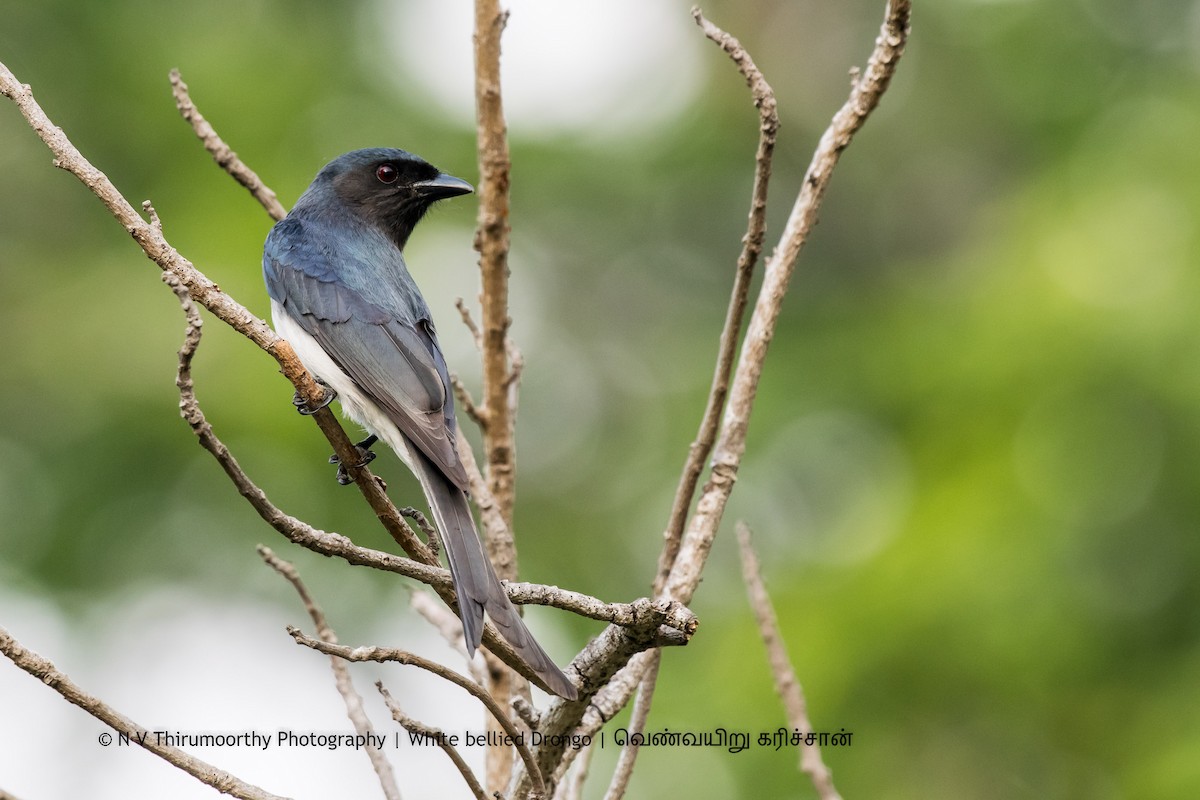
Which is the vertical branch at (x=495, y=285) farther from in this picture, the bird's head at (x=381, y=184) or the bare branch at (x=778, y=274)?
the bird's head at (x=381, y=184)

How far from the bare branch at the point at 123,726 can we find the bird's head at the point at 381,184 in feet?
11.6

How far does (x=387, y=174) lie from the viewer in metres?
5.95

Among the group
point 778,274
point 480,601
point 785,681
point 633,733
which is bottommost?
point 633,733

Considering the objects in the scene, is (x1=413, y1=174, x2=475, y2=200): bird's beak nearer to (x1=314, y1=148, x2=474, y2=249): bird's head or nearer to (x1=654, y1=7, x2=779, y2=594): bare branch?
(x1=314, y1=148, x2=474, y2=249): bird's head

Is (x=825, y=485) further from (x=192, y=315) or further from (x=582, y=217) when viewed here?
(x=192, y=315)

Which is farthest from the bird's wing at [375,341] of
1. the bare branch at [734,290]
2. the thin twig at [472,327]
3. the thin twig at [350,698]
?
the bare branch at [734,290]

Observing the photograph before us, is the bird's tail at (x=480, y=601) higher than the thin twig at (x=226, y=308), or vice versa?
the thin twig at (x=226, y=308)

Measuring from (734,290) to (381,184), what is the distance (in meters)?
3.10

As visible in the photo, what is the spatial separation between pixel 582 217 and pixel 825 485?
17.0ft

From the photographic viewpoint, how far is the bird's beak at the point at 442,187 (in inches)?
228

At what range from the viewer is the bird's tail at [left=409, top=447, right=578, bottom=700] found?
107 inches

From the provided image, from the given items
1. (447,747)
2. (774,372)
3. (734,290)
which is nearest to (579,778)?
(447,747)

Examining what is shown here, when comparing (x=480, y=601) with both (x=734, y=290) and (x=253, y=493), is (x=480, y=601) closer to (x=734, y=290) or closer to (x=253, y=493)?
(x=253, y=493)

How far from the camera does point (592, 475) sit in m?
12.2
